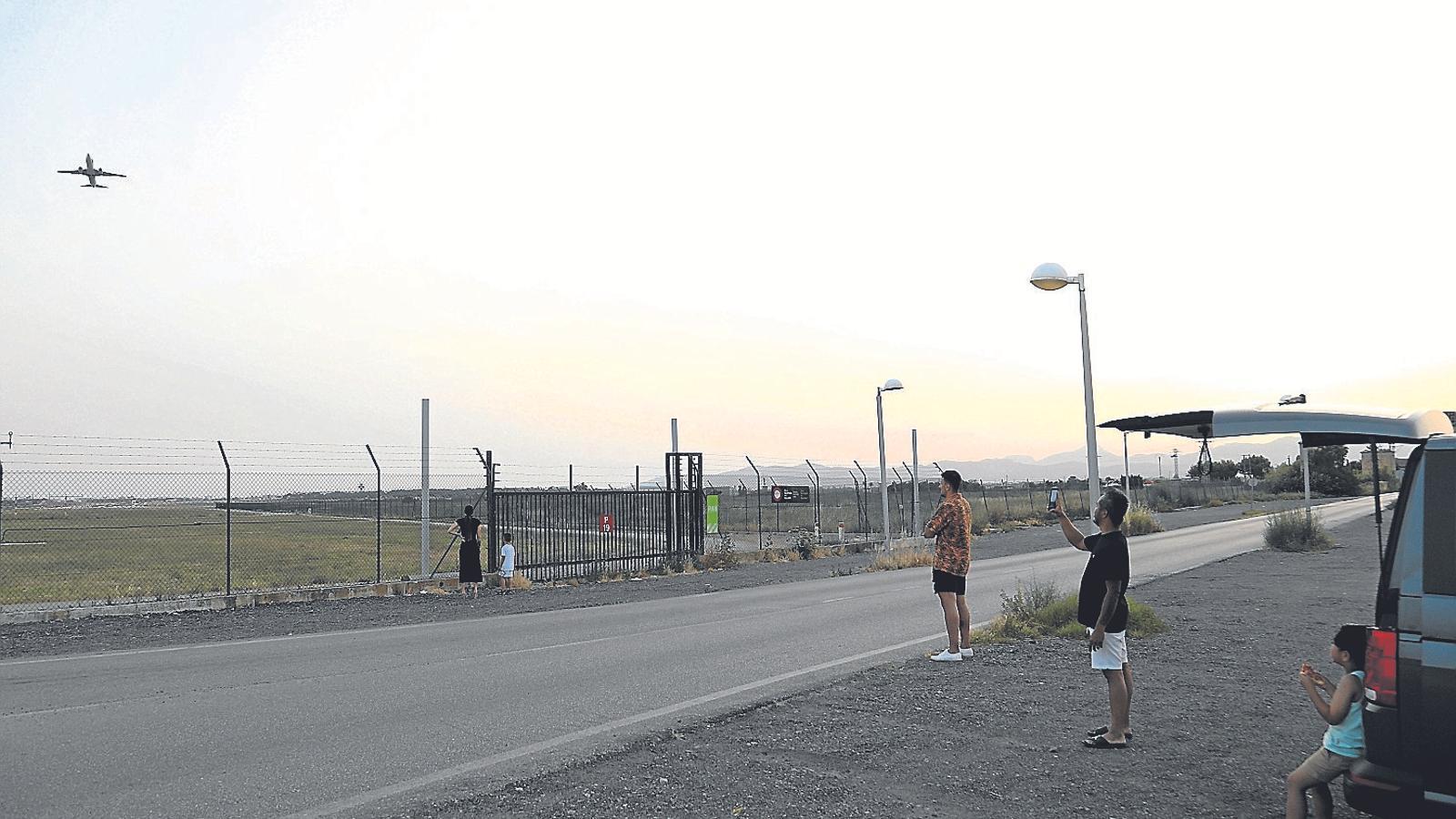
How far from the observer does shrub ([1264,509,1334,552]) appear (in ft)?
92.5

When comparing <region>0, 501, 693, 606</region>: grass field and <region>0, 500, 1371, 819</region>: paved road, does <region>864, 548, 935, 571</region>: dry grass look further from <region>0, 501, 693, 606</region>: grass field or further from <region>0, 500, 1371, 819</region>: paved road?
<region>0, 500, 1371, 819</region>: paved road

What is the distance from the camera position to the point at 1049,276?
12.5 metres

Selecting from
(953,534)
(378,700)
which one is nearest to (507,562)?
(378,700)

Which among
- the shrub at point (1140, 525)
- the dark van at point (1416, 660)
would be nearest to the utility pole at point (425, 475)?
the dark van at point (1416, 660)

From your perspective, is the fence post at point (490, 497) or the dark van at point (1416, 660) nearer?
the dark van at point (1416, 660)

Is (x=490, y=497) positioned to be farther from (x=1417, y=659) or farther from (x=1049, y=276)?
(x=1417, y=659)

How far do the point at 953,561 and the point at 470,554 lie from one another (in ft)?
39.1

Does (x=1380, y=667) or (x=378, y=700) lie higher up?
(x=1380, y=667)

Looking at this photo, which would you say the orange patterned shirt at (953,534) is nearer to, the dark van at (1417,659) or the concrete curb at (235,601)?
the dark van at (1417,659)

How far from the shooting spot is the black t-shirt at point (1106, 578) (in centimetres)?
711

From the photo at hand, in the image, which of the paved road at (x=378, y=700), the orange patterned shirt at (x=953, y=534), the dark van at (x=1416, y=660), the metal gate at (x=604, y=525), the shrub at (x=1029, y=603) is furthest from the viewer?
the metal gate at (x=604, y=525)

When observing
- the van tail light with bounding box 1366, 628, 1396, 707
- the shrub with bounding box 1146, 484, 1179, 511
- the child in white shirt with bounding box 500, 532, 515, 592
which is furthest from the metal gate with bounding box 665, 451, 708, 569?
the shrub with bounding box 1146, 484, 1179, 511

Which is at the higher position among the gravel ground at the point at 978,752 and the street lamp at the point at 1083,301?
the street lamp at the point at 1083,301

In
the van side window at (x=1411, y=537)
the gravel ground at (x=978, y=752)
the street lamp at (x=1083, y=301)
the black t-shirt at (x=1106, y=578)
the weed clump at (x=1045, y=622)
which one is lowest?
the gravel ground at (x=978, y=752)
